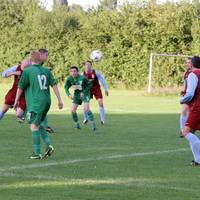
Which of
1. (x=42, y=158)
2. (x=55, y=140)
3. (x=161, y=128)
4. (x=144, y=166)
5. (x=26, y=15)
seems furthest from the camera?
(x=26, y=15)

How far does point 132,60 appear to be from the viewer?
43812mm

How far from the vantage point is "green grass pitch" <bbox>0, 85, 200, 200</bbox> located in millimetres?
9141

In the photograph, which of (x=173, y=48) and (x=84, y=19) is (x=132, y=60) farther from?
(x=84, y=19)

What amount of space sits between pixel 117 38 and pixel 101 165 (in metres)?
33.2

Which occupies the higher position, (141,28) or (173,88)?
(141,28)

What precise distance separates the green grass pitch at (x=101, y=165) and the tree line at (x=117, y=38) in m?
22.5

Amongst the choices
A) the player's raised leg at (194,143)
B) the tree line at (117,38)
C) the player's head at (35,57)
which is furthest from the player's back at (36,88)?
the tree line at (117,38)

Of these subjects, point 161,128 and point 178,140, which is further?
point 161,128

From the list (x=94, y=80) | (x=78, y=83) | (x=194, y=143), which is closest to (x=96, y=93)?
(x=94, y=80)

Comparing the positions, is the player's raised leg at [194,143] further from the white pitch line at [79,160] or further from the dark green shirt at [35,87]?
the dark green shirt at [35,87]

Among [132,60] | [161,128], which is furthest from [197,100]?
[132,60]

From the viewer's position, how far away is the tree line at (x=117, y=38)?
42.4 metres

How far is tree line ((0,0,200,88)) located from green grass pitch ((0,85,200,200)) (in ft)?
73.7

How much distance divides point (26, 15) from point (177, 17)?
44.9 feet
